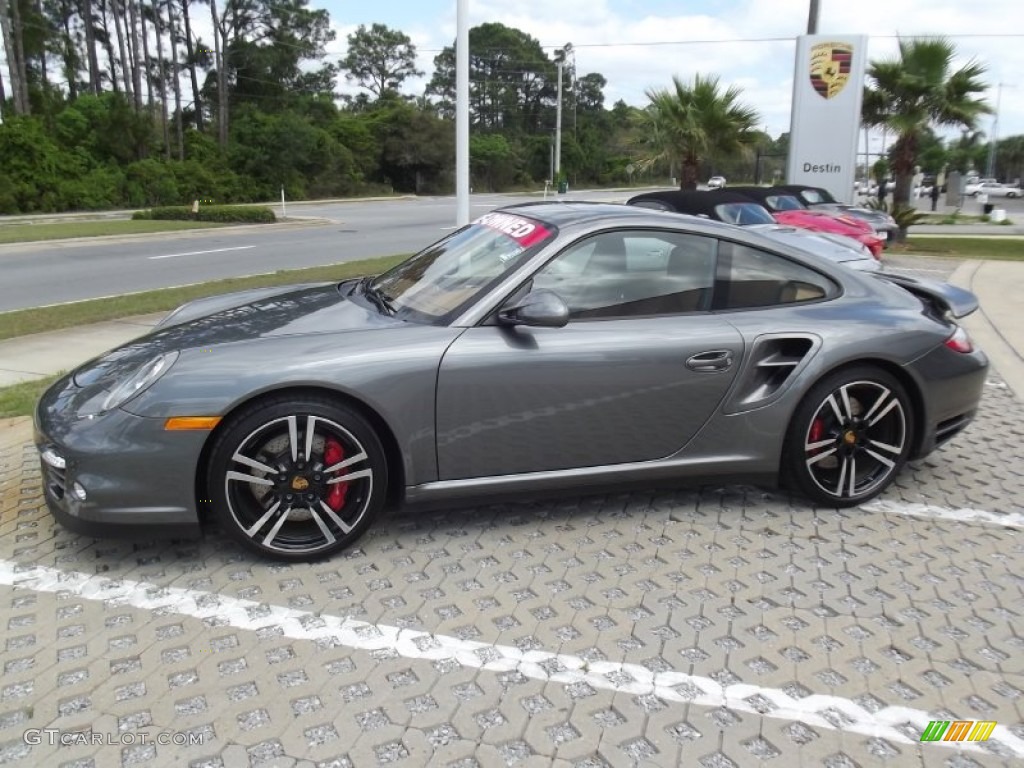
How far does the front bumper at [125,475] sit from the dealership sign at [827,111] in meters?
20.2

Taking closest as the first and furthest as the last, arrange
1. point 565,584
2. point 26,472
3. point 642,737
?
point 642,737 < point 565,584 < point 26,472

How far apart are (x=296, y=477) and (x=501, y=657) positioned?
3.54 ft

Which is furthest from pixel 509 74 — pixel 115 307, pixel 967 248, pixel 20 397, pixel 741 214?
pixel 20 397

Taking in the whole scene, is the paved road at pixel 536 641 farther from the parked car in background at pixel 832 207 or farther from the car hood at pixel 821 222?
the parked car in background at pixel 832 207

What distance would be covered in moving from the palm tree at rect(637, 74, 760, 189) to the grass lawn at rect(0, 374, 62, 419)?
1702 centimetres

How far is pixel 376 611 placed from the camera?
305cm

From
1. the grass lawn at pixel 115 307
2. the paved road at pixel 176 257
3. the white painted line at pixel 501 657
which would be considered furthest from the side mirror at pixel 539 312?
the paved road at pixel 176 257

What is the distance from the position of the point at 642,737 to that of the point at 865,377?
87.4 inches

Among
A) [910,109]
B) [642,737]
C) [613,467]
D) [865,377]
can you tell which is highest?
[910,109]

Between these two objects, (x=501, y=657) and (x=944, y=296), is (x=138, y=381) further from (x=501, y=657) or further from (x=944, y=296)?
(x=944, y=296)

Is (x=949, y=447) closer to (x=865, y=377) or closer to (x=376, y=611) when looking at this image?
(x=865, y=377)

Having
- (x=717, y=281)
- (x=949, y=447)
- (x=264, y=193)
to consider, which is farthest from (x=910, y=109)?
(x=264, y=193)

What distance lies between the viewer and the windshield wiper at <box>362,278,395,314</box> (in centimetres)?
380

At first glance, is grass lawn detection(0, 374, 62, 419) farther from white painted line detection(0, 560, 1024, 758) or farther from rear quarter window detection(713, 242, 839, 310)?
rear quarter window detection(713, 242, 839, 310)
